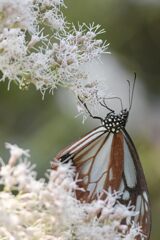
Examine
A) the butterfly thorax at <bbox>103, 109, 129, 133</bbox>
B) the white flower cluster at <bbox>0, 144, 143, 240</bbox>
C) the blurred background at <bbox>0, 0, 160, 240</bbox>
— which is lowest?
the white flower cluster at <bbox>0, 144, 143, 240</bbox>

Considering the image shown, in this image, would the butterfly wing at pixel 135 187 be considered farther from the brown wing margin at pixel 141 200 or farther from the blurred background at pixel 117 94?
the blurred background at pixel 117 94

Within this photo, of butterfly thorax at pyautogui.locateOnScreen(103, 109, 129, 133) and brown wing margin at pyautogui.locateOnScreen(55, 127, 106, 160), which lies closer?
brown wing margin at pyautogui.locateOnScreen(55, 127, 106, 160)

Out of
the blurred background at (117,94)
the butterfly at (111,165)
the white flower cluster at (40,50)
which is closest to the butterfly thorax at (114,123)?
the butterfly at (111,165)

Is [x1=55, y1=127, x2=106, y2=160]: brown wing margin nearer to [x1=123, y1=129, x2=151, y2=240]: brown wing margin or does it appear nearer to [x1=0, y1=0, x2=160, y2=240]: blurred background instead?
[x1=123, y1=129, x2=151, y2=240]: brown wing margin

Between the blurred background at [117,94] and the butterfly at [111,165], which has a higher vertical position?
the blurred background at [117,94]

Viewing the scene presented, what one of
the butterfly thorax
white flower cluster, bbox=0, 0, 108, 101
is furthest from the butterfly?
white flower cluster, bbox=0, 0, 108, 101

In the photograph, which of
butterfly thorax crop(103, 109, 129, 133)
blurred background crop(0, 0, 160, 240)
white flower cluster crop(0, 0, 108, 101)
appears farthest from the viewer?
blurred background crop(0, 0, 160, 240)

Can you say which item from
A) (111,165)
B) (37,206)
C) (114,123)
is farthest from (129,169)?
(37,206)

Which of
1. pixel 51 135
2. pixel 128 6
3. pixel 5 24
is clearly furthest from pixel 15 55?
pixel 128 6
